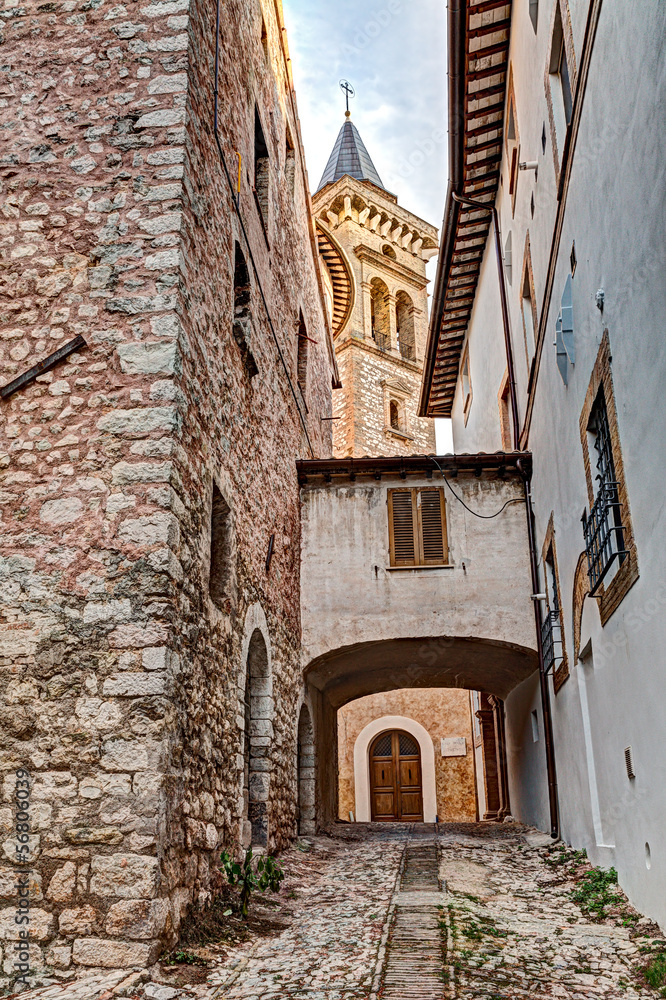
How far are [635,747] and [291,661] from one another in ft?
16.2

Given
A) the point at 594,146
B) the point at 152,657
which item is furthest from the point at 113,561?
the point at 594,146

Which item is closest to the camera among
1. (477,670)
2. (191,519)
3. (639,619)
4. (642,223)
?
(642,223)

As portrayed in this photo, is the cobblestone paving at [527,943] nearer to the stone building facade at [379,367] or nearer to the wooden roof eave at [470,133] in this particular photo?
the wooden roof eave at [470,133]

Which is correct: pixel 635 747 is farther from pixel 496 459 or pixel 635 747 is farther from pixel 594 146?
pixel 496 459

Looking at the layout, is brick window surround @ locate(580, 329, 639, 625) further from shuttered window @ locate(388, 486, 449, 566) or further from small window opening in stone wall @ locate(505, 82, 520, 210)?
small window opening in stone wall @ locate(505, 82, 520, 210)

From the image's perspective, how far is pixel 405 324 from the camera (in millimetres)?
30344

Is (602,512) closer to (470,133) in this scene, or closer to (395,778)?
(470,133)

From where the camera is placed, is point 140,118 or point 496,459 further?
point 496,459

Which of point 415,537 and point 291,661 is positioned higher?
point 415,537

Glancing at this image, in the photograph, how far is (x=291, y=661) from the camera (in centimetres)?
978

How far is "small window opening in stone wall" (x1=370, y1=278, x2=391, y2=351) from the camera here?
2908 cm

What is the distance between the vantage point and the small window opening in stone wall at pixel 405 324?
2973 centimetres

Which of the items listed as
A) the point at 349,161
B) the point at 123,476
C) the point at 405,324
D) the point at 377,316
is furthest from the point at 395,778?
the point at 349,161

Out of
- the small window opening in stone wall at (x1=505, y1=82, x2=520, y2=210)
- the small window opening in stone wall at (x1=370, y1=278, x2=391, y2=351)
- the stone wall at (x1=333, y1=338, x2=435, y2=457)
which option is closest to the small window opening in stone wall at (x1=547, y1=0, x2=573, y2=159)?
the small window opening in stone wall at (x1=505, y1=82, x2=520, y2=210)
